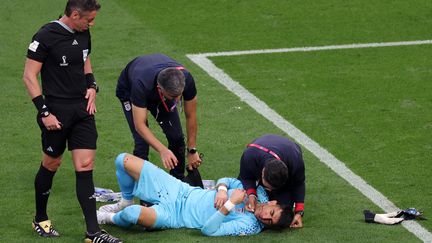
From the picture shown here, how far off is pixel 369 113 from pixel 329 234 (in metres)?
3.98

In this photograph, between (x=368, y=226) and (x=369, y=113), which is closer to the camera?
(x=368, y=226)

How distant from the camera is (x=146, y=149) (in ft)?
34.5

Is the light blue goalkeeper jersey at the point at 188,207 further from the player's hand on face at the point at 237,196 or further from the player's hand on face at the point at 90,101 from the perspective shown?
the player's hand on face at the point at 90,101

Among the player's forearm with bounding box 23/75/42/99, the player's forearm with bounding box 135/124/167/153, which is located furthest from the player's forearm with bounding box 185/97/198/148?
the player's forearm with bounding box 23/75/42/99

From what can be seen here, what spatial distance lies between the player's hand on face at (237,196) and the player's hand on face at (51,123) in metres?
1.58

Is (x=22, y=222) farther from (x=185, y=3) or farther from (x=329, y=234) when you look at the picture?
(x=185, y=3)

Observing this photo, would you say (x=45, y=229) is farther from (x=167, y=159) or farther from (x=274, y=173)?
(x=274, y=173)

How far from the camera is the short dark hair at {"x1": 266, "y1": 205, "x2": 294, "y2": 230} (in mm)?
9492

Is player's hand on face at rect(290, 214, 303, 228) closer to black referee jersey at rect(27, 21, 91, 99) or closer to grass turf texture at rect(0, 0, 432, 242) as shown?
grass turf texture at rect(0, 0, 432, 242)

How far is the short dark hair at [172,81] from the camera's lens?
31.2ft

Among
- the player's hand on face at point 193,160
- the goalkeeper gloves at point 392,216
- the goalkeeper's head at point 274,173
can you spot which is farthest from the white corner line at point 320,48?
the goalkeeper's head at point 274,173

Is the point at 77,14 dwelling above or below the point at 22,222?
above

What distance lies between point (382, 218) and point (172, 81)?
223 centimetres

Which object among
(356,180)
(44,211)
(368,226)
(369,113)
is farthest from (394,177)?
(44,211)
